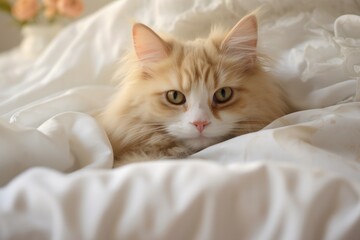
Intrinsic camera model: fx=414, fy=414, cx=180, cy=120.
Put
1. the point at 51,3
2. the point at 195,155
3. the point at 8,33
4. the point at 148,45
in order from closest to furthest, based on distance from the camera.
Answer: the point at 195,155
the point at 148,45
the point at 51,3
the point at 8,33

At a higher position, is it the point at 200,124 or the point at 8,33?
the point at 200,124

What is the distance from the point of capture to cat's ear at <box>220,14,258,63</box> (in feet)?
3.02

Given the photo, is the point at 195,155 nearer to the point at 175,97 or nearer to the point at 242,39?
the point at 175,97

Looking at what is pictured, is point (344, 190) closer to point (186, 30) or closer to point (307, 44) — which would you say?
point (307, 44)

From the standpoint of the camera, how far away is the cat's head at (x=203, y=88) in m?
0.91

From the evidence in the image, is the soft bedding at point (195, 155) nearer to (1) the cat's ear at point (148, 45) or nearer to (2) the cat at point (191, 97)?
(2) the cat at point (191, 97)

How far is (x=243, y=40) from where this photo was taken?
950 mm

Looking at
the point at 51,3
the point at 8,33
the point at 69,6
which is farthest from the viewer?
the point at 8,33

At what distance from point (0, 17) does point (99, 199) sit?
2749 mm

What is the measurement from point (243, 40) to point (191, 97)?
183mm

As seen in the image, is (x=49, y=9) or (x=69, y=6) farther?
(x=49, y=9)

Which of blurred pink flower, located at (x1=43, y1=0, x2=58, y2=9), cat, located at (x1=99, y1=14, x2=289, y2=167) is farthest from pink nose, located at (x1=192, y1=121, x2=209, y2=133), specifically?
blurred pink flower, located at (x1=43, y1=0, x2=58, y2=9)

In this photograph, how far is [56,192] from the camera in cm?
47

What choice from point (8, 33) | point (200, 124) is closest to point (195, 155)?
point (200, 124)
